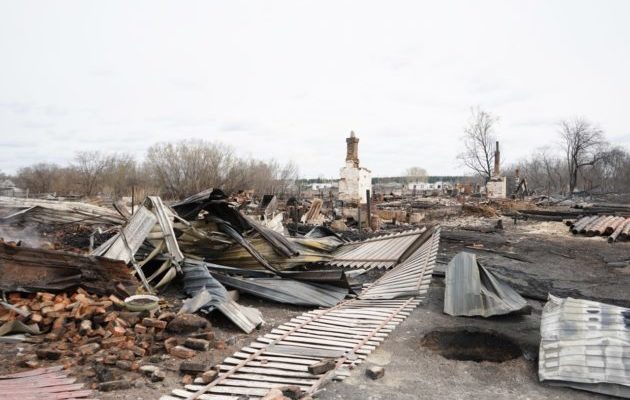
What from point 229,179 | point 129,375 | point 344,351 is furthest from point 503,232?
point 229,179

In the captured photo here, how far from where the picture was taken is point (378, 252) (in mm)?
8656

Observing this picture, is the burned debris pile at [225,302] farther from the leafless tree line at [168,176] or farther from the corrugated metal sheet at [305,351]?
the leafless tree line at [168,176]

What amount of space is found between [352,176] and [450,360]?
14415mm

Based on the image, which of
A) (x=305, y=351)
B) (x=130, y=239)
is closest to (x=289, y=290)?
(x=305, y=351)

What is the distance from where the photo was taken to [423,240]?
8.17m

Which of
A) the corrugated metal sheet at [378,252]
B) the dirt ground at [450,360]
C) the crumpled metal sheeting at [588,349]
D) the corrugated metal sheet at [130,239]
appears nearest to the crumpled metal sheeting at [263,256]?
the corrugated metal sheet at [378,252]

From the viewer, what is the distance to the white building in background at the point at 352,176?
60.4ft

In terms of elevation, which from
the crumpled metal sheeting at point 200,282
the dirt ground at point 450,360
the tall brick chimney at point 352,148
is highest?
the tall brick chimney at point 352,148

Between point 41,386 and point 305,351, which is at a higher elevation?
point 41,386

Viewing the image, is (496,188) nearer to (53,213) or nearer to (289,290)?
(289,290)

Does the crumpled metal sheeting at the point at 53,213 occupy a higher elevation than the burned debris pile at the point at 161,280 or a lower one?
higher

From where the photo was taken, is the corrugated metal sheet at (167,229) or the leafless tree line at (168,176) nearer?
the corrugated metal sheet at (167,229)

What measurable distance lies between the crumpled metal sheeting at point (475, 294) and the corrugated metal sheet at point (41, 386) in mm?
4605

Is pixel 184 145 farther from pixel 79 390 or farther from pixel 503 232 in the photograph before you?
pixel 79 390
